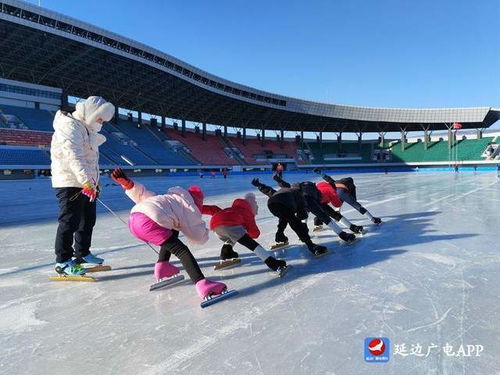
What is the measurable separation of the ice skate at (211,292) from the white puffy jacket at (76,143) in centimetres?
133

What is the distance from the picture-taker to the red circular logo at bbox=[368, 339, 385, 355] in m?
1.69

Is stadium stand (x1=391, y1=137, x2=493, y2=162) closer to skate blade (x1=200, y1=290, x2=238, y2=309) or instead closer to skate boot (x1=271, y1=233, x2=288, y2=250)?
skate boot (x1=271, y1=233, x2=288, y2=250)

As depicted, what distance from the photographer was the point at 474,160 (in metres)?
48.7

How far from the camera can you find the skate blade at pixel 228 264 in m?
3.17

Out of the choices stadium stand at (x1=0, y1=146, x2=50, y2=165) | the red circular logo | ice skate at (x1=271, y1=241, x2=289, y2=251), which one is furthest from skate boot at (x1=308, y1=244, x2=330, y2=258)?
stadium stand at (x1=0, y1=146, x2=50, y2=165)

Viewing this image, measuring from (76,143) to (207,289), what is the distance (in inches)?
67.5

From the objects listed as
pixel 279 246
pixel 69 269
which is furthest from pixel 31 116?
pixel 279 246

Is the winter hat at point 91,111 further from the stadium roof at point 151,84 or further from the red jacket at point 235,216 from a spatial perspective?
the stadium roof at point 151,84

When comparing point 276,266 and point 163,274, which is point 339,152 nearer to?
point 276,266

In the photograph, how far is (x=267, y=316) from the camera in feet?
6.91

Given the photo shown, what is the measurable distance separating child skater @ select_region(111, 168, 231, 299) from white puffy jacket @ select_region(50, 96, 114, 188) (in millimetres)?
512

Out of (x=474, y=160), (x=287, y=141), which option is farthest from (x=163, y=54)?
(x=474, y=160)

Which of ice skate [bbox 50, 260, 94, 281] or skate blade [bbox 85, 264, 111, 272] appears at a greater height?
ice skate [bbox 50, 260, 94, 281]

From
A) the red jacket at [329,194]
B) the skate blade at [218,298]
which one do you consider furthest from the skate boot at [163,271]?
the red jacket at [329,194]
